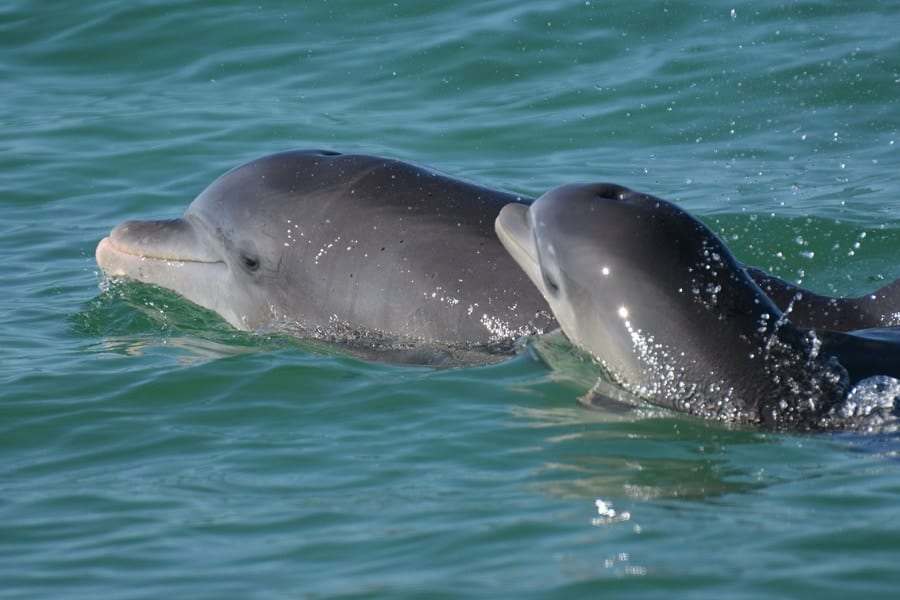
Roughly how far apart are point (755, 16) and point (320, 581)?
1478 centimetres

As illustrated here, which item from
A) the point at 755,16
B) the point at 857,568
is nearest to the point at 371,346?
the point at 857,568

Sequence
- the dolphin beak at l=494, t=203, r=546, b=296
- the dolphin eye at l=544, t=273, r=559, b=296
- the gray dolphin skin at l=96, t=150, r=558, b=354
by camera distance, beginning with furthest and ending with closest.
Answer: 1. the gray dolphin skin at l=96, t=150, r=558, b=354
2. the dolphin beak at l=494, t=203, r=546, b=296
3. the dolphin eye at l=544, t=273, r=559, b=296

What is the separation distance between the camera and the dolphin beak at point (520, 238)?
9562 millimetres

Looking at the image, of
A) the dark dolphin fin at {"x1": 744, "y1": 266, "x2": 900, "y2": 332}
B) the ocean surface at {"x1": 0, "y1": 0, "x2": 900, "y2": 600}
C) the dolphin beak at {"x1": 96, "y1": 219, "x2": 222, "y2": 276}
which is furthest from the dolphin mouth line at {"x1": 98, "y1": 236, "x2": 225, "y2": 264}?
the dark dolphin fin at {"x1": 744, "y1": 266, "x2": 900, "y2": 332}

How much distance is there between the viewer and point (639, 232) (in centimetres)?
889

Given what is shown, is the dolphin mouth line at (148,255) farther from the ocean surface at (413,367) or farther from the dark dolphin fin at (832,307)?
the dark dolphin fin at (832,307)

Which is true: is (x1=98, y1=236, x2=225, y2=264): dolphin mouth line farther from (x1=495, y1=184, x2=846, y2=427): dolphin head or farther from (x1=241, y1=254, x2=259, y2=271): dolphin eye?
(x1=495, y1=184, x2=846, y2=427): dolphin head

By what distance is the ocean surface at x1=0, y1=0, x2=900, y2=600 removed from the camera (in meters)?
7.17

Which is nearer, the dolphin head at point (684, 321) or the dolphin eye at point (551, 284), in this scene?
the dolphin head at point (684, 321)

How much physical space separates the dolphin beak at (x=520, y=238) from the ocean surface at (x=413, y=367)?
0.55 m

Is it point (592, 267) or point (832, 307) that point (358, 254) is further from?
point (832, 307)

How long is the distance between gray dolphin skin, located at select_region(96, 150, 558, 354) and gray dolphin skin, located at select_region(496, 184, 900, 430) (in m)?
1.08

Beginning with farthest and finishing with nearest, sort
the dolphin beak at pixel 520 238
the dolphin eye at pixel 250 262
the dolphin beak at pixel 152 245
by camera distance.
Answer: the dolphin beak at pixel 152 245 < the dolphin eye at pixel 250 262 < the dolphin beak at pixel 520 238

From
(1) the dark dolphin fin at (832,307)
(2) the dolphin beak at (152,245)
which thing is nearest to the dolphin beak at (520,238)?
(1) the dark dolphin fin at (832,307)
